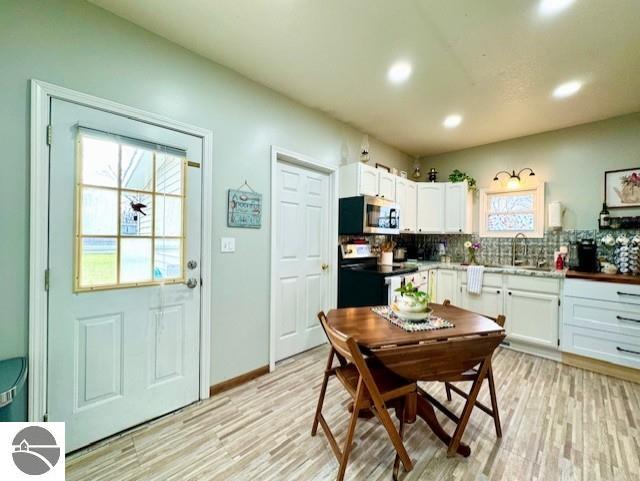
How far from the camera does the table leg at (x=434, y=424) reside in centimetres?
157

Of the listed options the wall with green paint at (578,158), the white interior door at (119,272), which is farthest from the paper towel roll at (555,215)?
the white interior door at (119,272)

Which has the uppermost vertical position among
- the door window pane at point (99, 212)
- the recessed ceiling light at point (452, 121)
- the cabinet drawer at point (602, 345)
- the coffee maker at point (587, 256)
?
the recessed ceiling light at point (452, 121)

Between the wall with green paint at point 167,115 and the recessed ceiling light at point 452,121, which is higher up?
the recessed ceiling light at point 452,121

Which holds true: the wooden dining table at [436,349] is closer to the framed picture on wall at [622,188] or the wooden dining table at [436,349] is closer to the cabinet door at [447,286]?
the cabinet door at [447,286]

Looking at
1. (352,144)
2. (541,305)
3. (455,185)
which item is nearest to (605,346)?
(541,305)

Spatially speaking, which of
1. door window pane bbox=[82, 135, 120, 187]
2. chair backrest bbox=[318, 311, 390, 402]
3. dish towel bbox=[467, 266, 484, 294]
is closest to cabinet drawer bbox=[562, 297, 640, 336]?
dish towel bbox=[467, 266, 484, 294]

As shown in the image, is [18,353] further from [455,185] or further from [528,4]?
[455,185]

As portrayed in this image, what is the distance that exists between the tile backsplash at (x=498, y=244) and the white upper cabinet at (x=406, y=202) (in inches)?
15.0

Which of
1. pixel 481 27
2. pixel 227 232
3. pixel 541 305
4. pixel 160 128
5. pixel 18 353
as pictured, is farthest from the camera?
pixel 541 305

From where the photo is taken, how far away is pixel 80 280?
1.58 m

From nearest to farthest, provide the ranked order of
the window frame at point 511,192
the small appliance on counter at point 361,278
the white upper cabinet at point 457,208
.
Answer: the small appliance on counter at point 361,278 → the window frame at point 511,192 → the white upper cabinet at point 457,208

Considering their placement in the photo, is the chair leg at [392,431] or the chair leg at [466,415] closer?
the chair leg at [392,431]

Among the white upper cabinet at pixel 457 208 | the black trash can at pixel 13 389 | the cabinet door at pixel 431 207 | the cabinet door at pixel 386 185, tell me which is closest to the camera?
the black trash can at pixel 13 389

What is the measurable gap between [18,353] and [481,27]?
3285 millimetres
